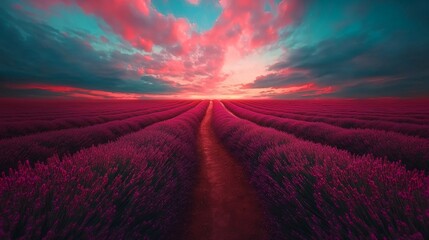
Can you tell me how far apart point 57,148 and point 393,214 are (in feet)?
26.8

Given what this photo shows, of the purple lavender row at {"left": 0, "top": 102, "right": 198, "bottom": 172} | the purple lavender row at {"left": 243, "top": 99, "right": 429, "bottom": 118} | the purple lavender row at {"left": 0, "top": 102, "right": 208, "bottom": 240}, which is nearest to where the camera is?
the purple lavender row at {"left": 0, "top": 102, "right": 208, "bottom": 240}

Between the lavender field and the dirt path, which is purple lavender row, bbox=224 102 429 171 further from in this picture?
the dirt path

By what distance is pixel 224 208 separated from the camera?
3.84m

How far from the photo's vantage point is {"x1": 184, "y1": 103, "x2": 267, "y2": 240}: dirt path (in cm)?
309

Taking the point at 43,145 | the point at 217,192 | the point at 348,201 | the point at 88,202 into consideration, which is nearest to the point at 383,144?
the point at 348,201

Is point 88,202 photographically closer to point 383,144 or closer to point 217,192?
point 217,192

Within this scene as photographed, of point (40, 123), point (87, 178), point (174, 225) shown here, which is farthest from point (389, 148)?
point (40, 123)

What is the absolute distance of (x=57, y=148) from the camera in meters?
5.61

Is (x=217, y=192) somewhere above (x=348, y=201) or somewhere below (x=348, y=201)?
below

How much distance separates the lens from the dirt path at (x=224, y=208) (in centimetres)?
309

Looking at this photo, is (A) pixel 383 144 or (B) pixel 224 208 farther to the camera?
(A) pixel 383 144

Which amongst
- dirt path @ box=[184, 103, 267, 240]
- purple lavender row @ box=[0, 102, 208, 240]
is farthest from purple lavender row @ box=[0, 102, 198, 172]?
dirt path @ box=[184, 103, 267, 240]

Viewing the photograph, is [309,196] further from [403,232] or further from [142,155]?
[142,155]

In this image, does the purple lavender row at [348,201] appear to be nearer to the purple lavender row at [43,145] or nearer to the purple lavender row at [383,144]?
the purple lavender row at [383,144]
